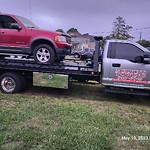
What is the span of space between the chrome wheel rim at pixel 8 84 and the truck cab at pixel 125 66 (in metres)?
2.65

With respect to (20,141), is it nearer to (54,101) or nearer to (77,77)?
(54,101)

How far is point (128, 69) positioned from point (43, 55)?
247 cm

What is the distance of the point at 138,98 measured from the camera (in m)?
8.25

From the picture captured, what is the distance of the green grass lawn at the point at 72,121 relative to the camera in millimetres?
4344

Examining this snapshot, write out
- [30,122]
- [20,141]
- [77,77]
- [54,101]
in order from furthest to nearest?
1. [77,77]
2. [54,101]
3. [30,122]
4. [20,141]

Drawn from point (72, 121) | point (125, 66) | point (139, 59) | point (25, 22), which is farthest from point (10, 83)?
point (139, 59)

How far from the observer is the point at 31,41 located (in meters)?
7.79

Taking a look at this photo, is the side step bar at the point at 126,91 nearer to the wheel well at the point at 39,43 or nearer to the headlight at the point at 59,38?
the headlight at the point at 59,38

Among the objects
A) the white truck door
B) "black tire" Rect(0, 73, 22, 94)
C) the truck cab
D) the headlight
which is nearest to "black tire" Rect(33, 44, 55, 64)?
the headlight

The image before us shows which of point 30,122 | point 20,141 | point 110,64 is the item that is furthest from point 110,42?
point 20,141

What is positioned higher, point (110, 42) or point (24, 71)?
point (110, 42)

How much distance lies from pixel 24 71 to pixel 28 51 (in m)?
0.61

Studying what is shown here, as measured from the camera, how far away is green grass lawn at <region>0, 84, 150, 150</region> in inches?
171

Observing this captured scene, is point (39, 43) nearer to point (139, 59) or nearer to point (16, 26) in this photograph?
point (16, 26)
